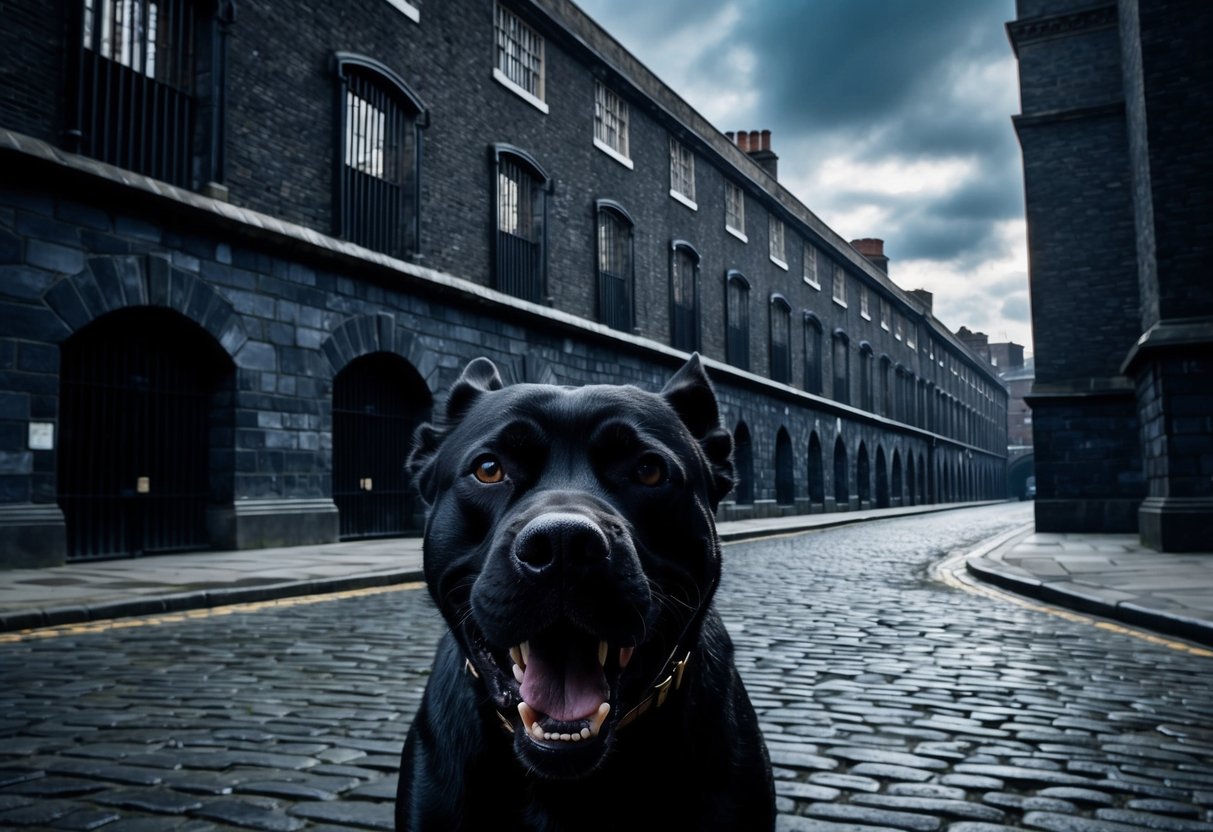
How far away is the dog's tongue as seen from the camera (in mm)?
1877

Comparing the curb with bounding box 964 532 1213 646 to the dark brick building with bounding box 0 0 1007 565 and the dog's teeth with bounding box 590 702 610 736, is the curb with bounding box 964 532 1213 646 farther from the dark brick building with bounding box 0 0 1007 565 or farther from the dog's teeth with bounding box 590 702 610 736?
the dark brick building with bounding box 0 0 1007 565

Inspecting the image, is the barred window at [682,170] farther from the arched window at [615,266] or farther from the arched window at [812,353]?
the arched window at [812,353]

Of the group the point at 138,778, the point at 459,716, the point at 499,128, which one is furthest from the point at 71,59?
the point at 459,716

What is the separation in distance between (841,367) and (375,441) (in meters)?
26.7

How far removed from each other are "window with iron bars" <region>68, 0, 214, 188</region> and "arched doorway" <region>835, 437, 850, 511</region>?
28.5m

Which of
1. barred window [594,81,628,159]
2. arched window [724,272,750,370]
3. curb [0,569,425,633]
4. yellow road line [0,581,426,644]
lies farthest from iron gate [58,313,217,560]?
arched window [724,272,750,370]

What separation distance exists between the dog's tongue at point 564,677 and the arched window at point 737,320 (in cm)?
2651

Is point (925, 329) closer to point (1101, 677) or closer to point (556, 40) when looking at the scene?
point (556, 40)

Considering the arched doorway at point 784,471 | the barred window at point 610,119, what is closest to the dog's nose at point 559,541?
the barred window at point 610,119

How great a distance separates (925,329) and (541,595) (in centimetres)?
5410

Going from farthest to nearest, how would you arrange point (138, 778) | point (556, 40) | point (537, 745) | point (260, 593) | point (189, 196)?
point (556, 40), point (189, 196), point (260, 593), point (138, 778), point (537, 745)

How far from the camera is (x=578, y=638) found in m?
1.97

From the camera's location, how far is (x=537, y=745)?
177cm

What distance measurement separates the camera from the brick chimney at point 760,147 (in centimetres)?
3441
